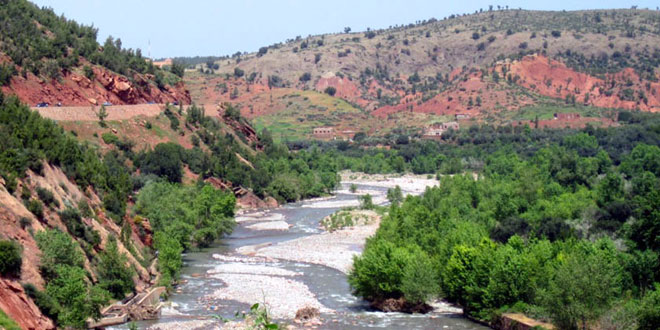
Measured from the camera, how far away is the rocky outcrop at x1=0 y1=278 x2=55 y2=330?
37.9 m

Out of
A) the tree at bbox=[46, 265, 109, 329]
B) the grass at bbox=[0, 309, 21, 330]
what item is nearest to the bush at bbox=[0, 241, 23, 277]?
→ the tree at bbox=[46, 265, 109, 329]

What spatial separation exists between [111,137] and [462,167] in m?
75.8

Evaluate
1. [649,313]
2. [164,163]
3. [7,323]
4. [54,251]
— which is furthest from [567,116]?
[7,323]

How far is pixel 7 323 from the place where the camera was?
35.0 metres

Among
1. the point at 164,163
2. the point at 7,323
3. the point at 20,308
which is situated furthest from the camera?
the point at 164,163

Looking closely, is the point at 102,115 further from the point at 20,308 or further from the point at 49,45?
the point at 20,308

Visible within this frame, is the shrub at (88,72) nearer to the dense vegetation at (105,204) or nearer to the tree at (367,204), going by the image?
the dense vegetation at (105,204)

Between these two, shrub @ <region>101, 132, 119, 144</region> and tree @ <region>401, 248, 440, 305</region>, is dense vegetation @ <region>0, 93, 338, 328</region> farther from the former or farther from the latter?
tree @ <region>401, 248, 440, 305</region>

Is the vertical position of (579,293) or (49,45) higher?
(49,45)

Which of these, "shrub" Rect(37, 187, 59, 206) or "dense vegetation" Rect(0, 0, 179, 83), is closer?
"shrub" Rect(37, 187, 59, 206)

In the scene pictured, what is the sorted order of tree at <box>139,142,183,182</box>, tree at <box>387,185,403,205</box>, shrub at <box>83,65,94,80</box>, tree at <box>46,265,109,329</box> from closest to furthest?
tree at <box>46,265,109,329</box> < tree at <box>139,142,183,182</box> < tree at <box>387,185,403,205</box> < shrub at <box>83,65,94,80</box>

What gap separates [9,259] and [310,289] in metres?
23.2

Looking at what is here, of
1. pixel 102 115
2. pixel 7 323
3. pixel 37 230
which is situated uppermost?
pixel 102 115

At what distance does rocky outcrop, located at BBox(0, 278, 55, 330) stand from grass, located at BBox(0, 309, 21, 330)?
3.58 ft
